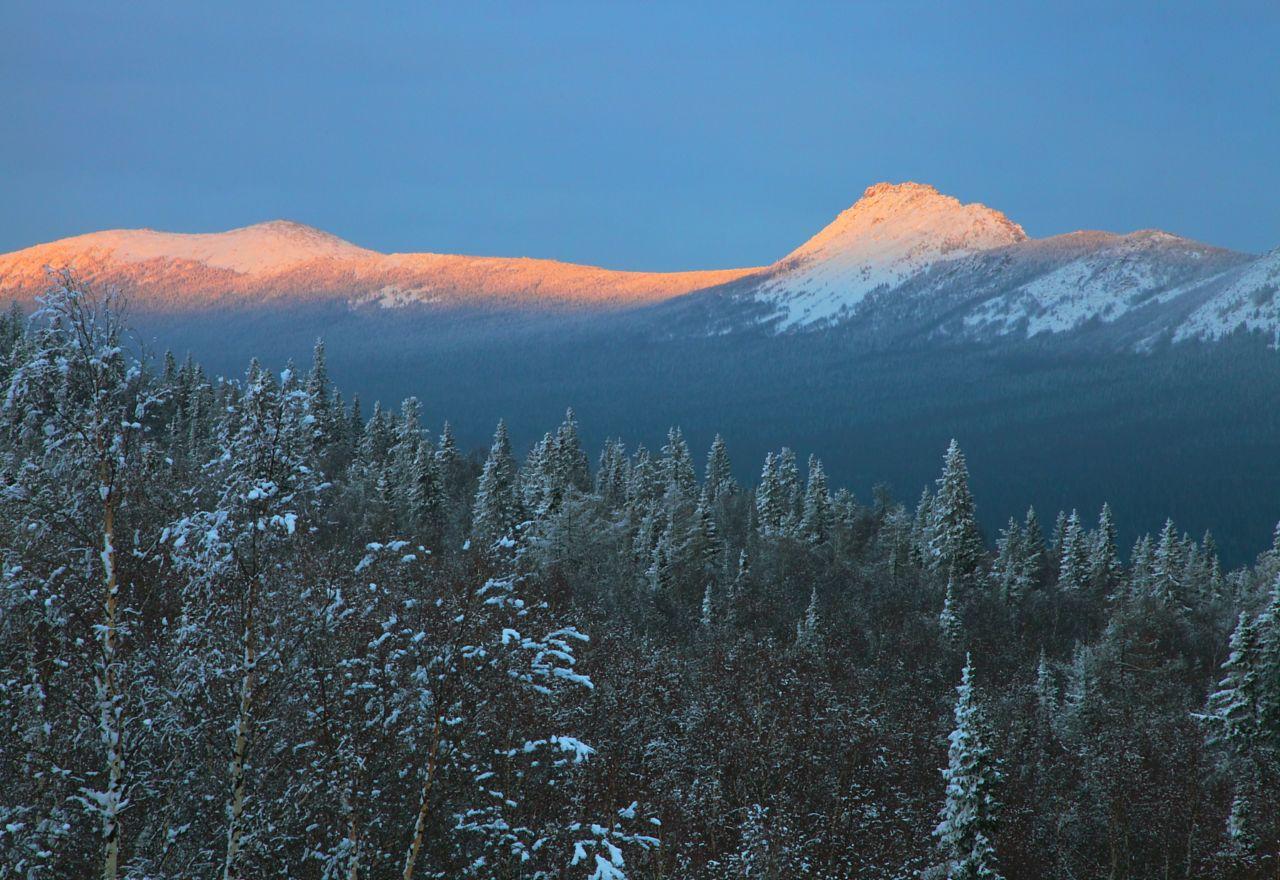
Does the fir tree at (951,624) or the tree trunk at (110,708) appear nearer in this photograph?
the tree trunk at (110,708)

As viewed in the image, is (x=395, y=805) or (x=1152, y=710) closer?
(x=395, y=805)

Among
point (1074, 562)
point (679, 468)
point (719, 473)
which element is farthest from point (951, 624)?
point (719, 473)

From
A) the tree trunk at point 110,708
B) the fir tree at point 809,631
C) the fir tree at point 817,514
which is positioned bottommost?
the fir tree at point 809,631

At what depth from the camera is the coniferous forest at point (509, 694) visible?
1273 cm

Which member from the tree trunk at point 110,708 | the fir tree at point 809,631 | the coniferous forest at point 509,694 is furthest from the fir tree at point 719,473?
the tree trunk at point 110,708

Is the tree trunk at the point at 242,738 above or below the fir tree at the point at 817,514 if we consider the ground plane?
above

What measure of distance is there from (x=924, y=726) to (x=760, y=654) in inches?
314

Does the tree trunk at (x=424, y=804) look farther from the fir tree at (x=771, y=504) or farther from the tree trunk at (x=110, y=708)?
the fir tree at (x=771, y=504)

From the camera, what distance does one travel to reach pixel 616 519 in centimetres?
8388

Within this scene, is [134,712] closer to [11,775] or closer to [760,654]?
[11,775]

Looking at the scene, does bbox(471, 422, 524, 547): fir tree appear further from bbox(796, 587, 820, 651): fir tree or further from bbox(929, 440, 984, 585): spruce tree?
bbox(929, 440, 984, 585): spruce tree

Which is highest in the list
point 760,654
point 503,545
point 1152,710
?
point 503,545

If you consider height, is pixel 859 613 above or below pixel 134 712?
below

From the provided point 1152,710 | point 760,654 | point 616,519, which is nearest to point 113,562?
point 760,654
